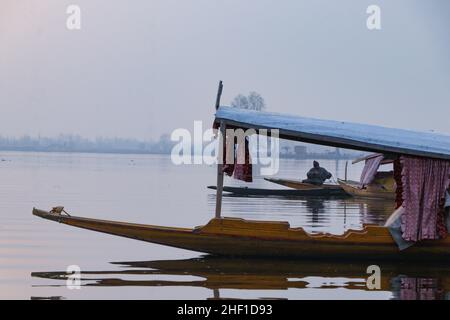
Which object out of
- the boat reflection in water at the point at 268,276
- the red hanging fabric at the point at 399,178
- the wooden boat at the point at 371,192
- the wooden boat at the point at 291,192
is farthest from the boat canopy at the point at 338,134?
the wooden boat at the point at 291,192

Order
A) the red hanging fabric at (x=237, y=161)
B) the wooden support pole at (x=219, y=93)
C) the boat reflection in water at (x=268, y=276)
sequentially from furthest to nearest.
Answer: the red hanging fabric at (x=237, y=161) < the wooden support pole at (x=219, y=93) < the boat reflection in water at (x=268, y=276)

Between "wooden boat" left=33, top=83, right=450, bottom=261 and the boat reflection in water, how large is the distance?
8.2 inches

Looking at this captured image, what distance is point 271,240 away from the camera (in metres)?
14.1

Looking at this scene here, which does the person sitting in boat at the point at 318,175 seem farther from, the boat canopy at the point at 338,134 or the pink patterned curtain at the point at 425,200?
the pink patterned curtain at the point at 425,200

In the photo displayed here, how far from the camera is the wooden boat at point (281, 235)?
553 inches

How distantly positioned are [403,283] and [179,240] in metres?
3.34

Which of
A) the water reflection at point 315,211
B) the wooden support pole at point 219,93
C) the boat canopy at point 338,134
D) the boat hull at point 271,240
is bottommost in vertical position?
the water reflection at point 315,211

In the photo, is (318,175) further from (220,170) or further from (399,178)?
(220,170)

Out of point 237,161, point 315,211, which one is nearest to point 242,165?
point 237,161

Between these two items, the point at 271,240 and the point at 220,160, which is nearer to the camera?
the point at 271,240

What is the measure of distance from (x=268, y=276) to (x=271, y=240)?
0.86 m

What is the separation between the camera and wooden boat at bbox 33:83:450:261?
553 inches

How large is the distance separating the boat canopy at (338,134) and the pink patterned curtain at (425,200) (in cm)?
26

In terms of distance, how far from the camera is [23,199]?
33.0 meters
